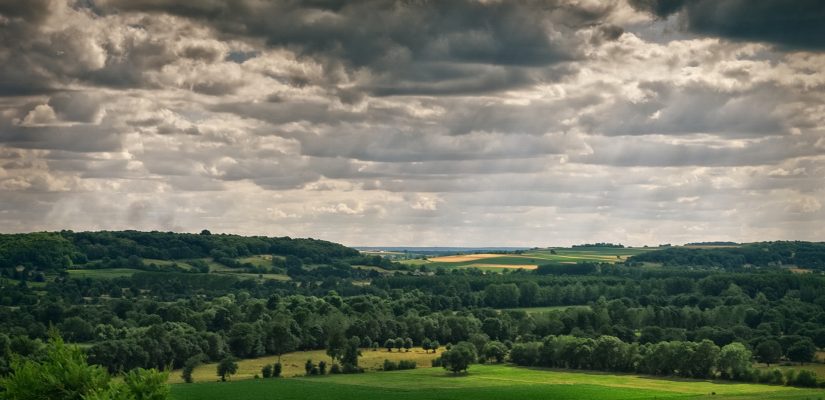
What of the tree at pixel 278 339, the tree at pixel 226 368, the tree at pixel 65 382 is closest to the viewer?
the tree at pixel 65 382

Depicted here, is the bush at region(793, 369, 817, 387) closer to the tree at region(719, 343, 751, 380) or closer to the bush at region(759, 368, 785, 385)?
the bush at region(759, 368, 785, 385)

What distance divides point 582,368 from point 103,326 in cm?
8948

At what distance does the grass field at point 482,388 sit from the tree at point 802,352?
26.4 meters

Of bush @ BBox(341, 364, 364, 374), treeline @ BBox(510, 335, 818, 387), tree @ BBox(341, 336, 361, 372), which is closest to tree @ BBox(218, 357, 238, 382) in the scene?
bush @ BBox(341, 364, 364, 374)

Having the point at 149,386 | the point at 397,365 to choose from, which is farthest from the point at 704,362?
the point at 149,386

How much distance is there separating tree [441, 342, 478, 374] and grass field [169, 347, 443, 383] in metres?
12.1

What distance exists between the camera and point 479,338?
196 meters

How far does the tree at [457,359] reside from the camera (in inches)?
6639

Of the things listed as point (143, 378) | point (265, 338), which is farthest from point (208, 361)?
point (143, 378)

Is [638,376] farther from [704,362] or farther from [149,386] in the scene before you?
[149,386]

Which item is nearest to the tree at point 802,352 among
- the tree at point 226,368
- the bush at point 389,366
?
the bush at point 389,366

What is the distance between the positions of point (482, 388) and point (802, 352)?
61473mm

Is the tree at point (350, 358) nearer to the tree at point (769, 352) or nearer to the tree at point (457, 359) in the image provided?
the tree at point (457, 359)

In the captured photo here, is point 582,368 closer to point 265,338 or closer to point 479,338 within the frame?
point 479,338
